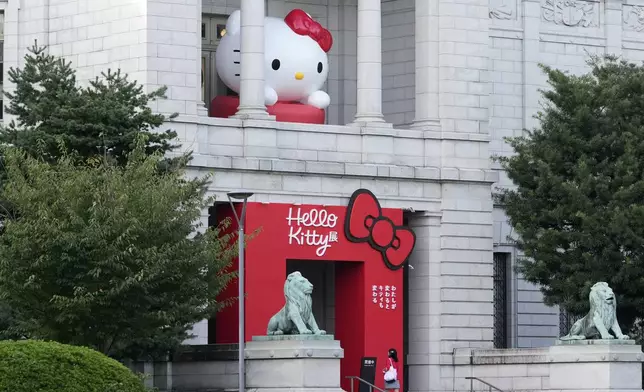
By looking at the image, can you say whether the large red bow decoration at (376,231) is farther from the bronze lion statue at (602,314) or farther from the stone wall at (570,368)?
the bronze lion statue at (602,314)

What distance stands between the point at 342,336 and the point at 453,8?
9.13m

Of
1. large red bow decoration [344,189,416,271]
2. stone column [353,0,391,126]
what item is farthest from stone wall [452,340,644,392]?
stone column [353,0,391,126]

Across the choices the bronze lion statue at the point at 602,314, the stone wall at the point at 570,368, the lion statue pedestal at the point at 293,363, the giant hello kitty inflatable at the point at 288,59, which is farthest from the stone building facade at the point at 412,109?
the bronze lion statue at the point at 602,314

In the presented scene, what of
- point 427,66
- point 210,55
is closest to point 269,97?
point 210,55

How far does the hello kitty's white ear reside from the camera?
2152 inches

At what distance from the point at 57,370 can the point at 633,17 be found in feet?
94.9

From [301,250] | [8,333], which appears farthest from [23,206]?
[301,250]

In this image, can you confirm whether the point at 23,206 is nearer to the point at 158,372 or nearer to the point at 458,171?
the point at 158,372

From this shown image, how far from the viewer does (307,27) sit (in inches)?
2159

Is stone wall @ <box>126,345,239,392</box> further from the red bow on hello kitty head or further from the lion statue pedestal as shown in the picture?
the red bow on hello kitty head

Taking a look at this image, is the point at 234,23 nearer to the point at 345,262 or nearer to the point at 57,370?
the point at 345,262

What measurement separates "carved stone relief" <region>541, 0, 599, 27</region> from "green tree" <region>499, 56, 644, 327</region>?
20.9 ft

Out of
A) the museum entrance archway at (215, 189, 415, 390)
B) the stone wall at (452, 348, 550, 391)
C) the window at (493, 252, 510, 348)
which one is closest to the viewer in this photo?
the stone wall at (452, 348, 550, 391)

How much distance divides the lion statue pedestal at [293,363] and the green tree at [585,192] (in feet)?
31.1
